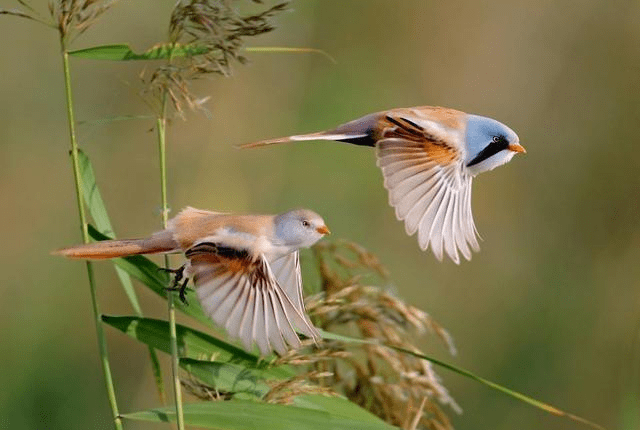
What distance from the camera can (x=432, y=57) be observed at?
3.90 meters

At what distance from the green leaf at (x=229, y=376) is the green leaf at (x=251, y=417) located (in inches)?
2.7

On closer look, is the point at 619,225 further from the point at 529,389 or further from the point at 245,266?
the point at 245,266

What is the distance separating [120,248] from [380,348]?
3.04 feet

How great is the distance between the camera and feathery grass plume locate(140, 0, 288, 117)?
1.18m

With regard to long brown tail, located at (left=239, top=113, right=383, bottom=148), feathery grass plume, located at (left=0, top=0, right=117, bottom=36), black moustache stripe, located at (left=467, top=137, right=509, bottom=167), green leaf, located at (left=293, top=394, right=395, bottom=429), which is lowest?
green leaf, located at (left=293, top=394, right=395, bottom=429)

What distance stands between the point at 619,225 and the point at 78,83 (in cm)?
186

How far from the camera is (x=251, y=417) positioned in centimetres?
138

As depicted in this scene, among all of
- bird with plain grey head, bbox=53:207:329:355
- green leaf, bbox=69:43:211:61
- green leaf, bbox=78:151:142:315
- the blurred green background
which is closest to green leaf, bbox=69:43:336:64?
green leaf, bbox=69:43:211:61

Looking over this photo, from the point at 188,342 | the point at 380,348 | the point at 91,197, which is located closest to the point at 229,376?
the point at 188,342

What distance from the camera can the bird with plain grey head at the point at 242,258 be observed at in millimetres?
920

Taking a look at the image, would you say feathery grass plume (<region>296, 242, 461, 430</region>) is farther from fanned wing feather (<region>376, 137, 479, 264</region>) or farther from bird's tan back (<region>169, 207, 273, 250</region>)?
fanned wing feather (<region>376, 137, 479, 264</region>)

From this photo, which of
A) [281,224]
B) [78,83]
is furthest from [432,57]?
[281,224]

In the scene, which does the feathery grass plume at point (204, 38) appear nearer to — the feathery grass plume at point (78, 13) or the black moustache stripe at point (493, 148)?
the feathery grass plume at point (78, 13)

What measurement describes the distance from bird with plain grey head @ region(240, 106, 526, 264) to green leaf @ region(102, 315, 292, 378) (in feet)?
1.94
